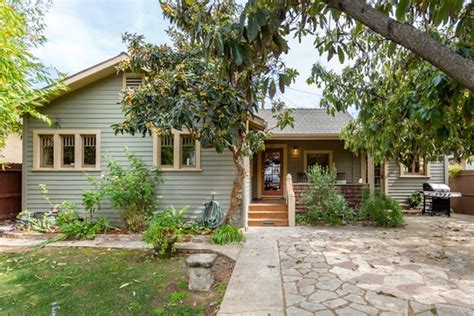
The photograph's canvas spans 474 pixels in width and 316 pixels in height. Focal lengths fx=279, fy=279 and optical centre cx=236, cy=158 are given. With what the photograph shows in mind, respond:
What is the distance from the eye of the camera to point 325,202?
25.9ft

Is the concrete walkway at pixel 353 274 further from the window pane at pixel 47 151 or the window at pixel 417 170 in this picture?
the window pane at pixel 47 151

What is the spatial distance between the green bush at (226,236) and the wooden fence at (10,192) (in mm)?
6536

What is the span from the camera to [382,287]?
12.0 feet

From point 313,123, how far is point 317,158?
4.71 feet

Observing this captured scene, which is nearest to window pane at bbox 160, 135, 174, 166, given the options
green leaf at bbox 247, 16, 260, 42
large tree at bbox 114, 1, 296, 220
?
large tree at bbox 114, 1, 296, 220

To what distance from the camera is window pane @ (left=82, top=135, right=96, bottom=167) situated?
25.3 feet

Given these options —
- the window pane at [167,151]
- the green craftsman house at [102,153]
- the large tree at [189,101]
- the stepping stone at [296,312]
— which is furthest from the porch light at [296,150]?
the stepping stone at [296,312]

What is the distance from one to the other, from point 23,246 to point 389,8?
7.73 m

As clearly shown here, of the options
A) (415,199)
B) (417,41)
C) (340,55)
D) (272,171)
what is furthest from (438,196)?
(417,41)

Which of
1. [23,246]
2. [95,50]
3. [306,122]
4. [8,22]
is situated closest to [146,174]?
[23,246]

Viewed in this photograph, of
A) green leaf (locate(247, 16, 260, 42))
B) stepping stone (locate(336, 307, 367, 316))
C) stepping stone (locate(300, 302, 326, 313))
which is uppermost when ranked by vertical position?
green leaf (locate(247, 16, 260, 42))

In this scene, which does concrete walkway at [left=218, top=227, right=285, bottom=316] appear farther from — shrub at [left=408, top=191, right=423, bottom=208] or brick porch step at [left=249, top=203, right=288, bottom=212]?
shrub at [left=408, top=191, right=423, bottom=208]

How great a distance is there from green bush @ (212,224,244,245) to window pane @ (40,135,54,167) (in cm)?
516

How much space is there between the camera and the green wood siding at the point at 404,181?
1026cm
